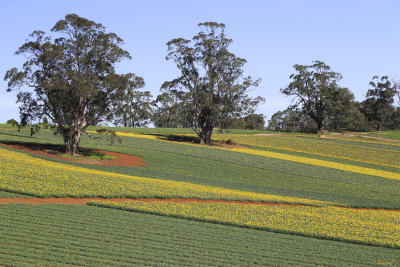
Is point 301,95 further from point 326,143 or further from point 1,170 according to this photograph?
point 1,170

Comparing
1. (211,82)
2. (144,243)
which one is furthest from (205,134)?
(144,243)

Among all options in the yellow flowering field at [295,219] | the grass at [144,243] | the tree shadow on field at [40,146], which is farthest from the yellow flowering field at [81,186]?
the tree shadow on field at [40,146]

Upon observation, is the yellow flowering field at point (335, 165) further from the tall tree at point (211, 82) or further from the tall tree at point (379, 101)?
the tall tree at point (379, 101)

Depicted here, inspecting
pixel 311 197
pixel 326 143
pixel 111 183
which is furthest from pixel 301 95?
pixel 111 183

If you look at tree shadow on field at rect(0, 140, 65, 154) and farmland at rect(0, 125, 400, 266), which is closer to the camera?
farmland at rect(0, 125, 400, 266)

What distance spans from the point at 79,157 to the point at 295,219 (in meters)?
29.7

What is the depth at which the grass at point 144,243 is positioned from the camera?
16031 millimetres

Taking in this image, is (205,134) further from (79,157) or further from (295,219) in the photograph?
(295,219)

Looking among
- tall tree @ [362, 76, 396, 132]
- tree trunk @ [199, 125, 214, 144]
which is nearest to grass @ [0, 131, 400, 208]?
tree trunk @ [199, 125, 214, 144]

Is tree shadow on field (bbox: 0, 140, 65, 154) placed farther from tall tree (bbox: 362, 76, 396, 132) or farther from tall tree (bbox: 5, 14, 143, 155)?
tall tree (bbox: 362, 76, 396, 132)

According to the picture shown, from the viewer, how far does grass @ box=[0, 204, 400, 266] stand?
16031mm

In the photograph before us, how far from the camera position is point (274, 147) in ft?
251

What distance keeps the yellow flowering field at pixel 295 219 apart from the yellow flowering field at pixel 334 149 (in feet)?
131

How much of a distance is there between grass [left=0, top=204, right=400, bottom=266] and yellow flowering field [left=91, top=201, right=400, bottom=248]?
861 millimetres
